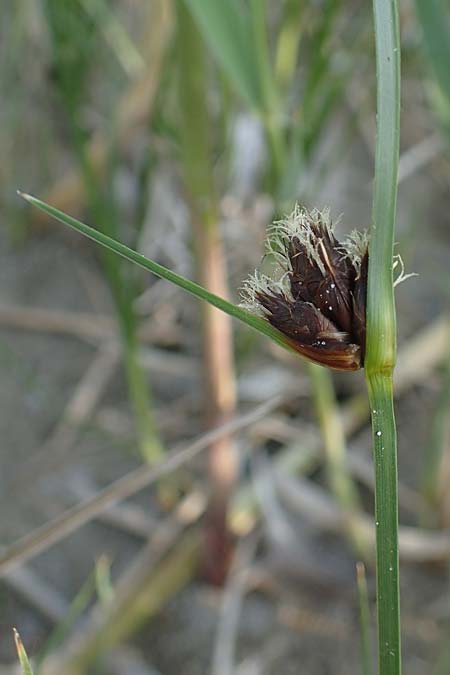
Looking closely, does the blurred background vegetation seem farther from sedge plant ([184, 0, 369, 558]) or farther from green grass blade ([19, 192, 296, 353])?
green grass blade ([19, 192, 296, 353])

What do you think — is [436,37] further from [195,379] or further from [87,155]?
[195,379]

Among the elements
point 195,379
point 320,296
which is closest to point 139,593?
point 195,379

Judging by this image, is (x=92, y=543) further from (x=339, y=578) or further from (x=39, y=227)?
(x=39, y=227)

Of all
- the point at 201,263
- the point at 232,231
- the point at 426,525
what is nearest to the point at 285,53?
the point at 201,263

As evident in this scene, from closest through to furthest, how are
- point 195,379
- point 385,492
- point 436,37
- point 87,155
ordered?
point 385,492 < point 436,37 < point 87,155 < point 195,379

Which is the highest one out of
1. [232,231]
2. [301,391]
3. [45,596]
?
[232,231]

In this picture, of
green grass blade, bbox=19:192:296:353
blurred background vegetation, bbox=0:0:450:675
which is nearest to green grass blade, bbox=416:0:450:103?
blurred background vegetation, bbox=0:0:450:675
